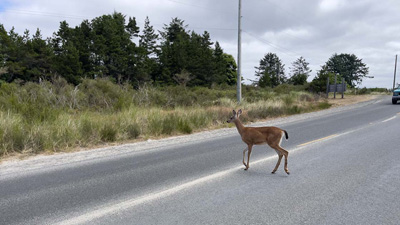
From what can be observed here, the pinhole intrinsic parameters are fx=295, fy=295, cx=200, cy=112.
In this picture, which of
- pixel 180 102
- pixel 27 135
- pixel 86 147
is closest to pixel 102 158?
pixel 86 147

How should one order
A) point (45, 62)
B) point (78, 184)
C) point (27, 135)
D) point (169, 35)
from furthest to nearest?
point (169, 35) < point (45, 62) < point (27, 135) < point (78, 184)

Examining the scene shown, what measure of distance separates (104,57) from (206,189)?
161 ft

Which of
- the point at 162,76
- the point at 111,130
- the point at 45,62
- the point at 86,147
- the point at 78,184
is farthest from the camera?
the point at 162,76

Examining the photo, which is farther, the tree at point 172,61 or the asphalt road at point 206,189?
the tree at point 172,61

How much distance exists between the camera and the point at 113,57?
5209cm

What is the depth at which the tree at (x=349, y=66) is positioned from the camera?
10181 cm

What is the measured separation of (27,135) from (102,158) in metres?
2.71

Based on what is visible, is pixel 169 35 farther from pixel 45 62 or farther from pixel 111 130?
pixel 111 130

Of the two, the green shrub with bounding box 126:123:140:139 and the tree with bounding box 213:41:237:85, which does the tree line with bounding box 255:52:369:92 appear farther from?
the green shrub with bounding box 126:123:140:139

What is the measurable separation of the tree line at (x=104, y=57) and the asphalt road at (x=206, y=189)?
37.5m

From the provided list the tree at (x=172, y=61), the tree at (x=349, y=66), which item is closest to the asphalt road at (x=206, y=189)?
the tree at (x=172, y=61)

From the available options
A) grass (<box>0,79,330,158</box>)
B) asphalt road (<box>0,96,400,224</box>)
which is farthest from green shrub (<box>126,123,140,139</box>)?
asphalt road (<box>0,96,400,224</box>)

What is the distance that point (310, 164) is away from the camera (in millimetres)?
7098

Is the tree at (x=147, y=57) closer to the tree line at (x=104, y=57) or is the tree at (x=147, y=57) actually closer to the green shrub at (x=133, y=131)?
the tree line at (x=104, y=57)
